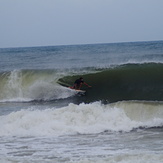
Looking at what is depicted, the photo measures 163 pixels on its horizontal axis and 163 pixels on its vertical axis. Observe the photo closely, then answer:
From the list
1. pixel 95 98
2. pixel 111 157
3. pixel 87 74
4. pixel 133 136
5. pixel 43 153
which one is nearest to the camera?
pixel 111 157

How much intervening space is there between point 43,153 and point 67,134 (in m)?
1.83

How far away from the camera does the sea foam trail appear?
29.9 feet

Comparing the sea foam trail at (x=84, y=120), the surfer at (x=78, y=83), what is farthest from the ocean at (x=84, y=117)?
the surfer at (x=78, y=83)

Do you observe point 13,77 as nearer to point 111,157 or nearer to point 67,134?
point 67,134

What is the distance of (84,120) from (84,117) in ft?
0.45

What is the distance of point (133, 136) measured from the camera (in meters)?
8.32

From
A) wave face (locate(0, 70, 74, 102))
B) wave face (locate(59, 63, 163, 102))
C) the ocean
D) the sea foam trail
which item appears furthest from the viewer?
wave face (locate(0, 70, 74, 102))

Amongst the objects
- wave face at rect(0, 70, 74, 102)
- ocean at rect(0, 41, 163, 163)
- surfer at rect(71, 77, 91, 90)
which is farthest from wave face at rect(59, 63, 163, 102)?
wave face at rect(0, 70, 74, 102)

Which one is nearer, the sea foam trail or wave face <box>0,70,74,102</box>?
the sea foam trail

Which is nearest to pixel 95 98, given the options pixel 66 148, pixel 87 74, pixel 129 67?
pixel 87 74

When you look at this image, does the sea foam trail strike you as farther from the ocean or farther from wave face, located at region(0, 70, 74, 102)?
wave face, located at region(0, 70, 74, 102)

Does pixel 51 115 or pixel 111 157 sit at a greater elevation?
pixel 51 115

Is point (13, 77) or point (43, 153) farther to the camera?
point (13, 77)

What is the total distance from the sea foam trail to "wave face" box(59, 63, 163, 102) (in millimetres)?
2088
